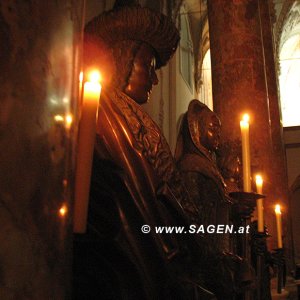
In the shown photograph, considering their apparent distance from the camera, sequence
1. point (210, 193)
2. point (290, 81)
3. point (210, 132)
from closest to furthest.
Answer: point (210, 193), point (210, 132), point (290, 81)

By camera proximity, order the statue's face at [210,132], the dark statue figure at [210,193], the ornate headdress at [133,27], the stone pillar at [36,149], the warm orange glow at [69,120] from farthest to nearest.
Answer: the statue's face at [210,132] < the dark statue figure at [210,193] < the ornate headdress at [133,27] < the warm orange glow at [69,120] < the stone pillar at [36,149]

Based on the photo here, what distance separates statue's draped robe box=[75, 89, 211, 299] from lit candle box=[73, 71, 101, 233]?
0.20 feet

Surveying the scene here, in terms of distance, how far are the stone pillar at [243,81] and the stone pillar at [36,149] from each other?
2.94m

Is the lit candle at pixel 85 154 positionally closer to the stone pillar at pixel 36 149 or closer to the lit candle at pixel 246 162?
the stone pillar at pixel 36 149

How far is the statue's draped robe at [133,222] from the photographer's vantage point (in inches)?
31.8

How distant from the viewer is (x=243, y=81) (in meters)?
3.56

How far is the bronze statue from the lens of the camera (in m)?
0.81

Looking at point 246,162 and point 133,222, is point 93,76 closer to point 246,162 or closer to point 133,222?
Result: point 133,222

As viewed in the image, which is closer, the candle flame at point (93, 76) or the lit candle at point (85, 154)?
the lit candle at point (85, 154)

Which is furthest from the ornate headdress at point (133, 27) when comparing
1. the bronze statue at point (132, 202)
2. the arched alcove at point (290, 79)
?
the arched alcove at point (290, 79)

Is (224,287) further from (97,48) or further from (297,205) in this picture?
(297,205)

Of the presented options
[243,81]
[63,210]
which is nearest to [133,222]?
[63,210]

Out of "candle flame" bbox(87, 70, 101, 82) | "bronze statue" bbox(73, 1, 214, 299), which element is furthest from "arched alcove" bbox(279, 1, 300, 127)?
"candle flame" bbox(87, 70, 101, 82)

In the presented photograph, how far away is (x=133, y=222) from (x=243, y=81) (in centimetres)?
291
